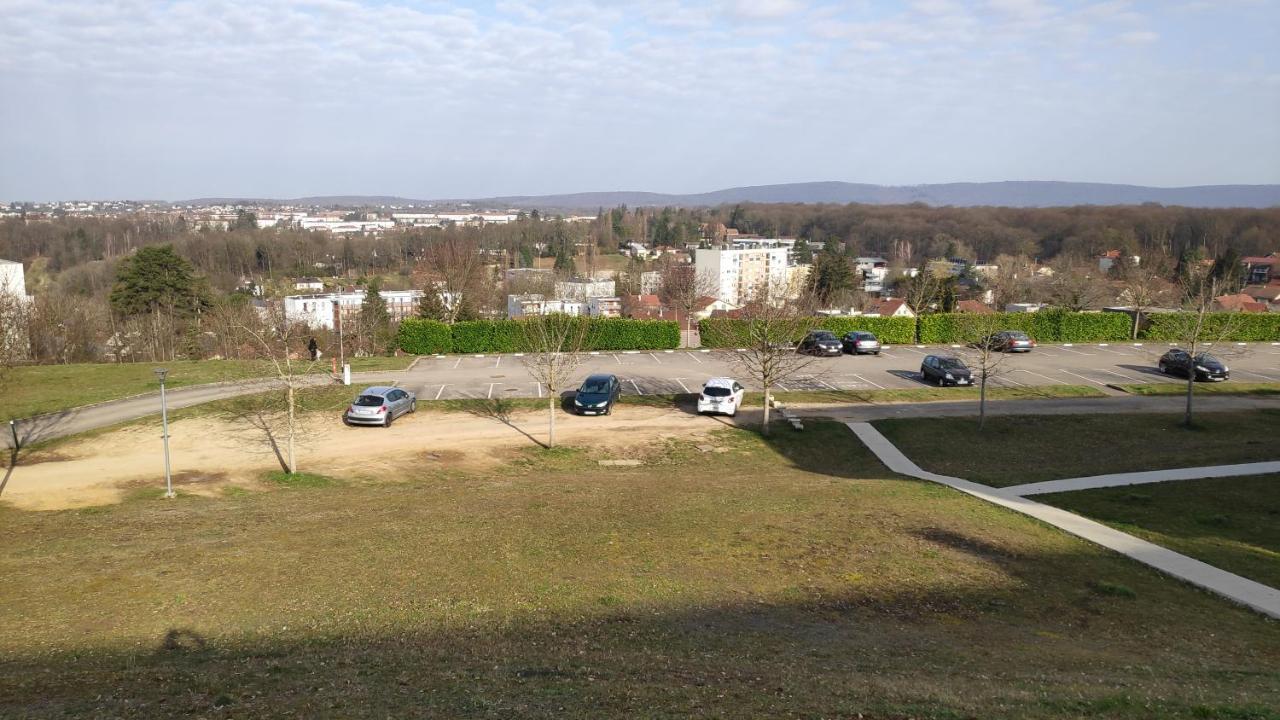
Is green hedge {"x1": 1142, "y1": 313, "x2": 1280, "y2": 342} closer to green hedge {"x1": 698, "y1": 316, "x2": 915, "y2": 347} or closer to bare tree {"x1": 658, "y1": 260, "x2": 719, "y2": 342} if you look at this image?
green hedge {"x1": 698, "y1": 316, "x2": 915, "y2": 347}

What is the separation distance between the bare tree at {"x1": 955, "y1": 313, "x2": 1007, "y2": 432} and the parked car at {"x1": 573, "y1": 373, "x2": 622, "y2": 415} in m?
12.6

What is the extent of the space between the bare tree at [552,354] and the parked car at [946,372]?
14.7 metres

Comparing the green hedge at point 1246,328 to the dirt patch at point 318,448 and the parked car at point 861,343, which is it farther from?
the dirt patch at point 318,448

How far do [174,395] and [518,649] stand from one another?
2616 centimetres

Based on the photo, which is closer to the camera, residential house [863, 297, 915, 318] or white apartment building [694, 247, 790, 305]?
residential house [863, 297, 915, 318]

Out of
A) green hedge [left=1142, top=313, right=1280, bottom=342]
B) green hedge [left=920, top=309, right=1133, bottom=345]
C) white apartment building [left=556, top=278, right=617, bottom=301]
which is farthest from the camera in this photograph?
white apartment building [left=556, top=278, right=617, bottom=301]

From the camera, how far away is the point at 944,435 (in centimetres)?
2670

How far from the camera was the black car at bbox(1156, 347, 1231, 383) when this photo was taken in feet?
114

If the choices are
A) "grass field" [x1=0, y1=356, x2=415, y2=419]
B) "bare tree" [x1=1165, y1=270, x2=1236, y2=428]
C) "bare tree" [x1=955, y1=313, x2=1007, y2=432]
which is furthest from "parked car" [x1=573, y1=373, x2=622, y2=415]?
"bare tree" [x1=1165, y1=270, x2=1236, y2=428]

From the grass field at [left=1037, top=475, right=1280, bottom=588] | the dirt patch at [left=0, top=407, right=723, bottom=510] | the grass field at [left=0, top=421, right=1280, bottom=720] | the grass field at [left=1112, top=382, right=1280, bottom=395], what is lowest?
the dirt patch at [left=0, top=407, right=723, bottom=510]

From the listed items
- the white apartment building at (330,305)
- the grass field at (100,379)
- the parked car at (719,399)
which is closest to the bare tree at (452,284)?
the white apartment building at (330,305)

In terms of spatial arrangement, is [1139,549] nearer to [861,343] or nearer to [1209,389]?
[1209,389]

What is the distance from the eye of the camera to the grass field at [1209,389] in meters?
32.7

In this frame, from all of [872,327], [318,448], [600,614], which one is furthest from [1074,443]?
[318,448]
